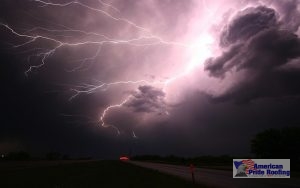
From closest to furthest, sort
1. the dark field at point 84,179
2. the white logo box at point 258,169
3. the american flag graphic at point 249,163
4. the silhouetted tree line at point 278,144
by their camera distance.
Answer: the dark field at point 84,179, the american flag graphic at point 249,163, the white logo box at point 258,169, the silhouetted tree line at point 278,144

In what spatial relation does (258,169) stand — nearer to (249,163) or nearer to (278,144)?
(249,163)

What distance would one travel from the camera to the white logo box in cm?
2727

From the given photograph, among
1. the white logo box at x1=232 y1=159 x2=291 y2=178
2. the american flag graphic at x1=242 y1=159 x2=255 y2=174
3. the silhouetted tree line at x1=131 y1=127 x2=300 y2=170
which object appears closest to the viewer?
the american flag graphic at x1=242 y1=159 x2=255 y2=174

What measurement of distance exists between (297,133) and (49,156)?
151 m

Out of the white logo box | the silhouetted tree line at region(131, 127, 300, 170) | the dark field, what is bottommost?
the dark field

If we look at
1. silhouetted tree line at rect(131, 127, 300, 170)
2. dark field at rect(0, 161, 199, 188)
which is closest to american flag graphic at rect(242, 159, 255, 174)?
dark field at rect(0, 161, 199, 188)

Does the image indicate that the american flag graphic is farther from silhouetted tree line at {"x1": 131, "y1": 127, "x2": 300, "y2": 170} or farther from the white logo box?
silhouetted tree line at {"x1": 131, "y1": 127, "x2": 300, "y2": 170}

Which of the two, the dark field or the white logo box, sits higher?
the white logo box

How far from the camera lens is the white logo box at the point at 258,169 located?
89.5 ft

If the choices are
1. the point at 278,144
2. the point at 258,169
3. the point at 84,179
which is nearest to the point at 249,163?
the point at 258,169

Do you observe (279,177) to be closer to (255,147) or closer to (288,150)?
(288,150)

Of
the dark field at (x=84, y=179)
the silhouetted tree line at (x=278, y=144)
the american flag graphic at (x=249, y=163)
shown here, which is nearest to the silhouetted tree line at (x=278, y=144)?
the silhouetted tree line at (x=278, y=144)

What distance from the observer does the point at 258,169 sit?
1109 inches

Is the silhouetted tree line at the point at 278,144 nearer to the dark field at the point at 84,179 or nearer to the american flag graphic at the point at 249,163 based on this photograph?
the dark field at the point at 84,179
